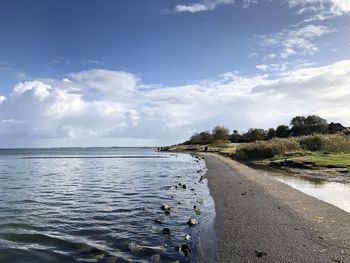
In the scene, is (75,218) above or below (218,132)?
below

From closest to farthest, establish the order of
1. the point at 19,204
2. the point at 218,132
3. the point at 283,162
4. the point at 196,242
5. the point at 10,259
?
the point at 10,259 → the point at 196,242 → the point at 19,204 → the point at 283,162 → the point at 218,132

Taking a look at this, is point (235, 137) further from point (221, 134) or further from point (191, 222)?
point (191, 222)

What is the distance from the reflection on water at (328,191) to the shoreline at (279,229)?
53.8 inches

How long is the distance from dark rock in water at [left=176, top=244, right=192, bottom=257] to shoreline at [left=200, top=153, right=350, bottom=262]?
0.84m

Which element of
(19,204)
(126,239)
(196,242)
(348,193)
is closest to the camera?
(196,242)

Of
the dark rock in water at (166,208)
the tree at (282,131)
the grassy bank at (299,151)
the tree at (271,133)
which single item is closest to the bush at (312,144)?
the grassy bank at (299,151)

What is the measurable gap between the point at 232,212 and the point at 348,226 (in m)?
4.85

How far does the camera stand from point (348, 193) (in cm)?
2333

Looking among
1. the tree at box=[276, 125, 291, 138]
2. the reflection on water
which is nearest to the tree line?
the tree at box=[276, 125, 291, 138]

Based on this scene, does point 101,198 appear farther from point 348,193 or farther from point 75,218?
point 348,193

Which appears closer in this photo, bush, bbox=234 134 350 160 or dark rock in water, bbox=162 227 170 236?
dark rock in water, bbox=162 227 170 236

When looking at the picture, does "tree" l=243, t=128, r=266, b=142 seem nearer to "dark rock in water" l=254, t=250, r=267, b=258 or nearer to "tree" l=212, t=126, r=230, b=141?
"tree" l=212, t=126, r=230, b=141

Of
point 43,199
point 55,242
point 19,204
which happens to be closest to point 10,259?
point 55,242

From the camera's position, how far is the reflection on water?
20.0 meters
